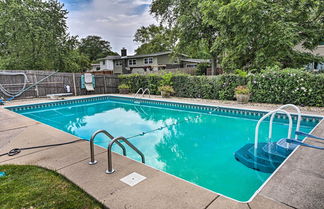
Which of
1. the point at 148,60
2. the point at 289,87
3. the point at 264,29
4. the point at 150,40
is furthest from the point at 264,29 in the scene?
the point at 150,40

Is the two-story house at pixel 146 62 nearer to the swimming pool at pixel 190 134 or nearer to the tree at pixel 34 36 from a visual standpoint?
the tree at pixel 34 36

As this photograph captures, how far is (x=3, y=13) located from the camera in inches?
606

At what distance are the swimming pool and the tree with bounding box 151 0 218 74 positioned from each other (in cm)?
878

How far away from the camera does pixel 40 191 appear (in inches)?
84.4

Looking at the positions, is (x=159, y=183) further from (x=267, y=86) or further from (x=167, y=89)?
(x=167, y=89)

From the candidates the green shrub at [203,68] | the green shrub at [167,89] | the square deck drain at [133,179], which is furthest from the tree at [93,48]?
the square deck drain at [133,179]

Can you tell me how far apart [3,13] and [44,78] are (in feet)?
29.3

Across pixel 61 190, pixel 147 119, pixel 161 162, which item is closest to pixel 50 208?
pixel 61 190

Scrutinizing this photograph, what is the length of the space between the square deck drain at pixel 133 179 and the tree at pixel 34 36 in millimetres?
18374

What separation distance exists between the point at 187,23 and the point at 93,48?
107 ft

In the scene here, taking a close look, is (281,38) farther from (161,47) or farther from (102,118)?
(161,47)

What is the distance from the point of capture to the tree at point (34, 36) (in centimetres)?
1550

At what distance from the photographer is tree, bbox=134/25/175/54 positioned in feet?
108

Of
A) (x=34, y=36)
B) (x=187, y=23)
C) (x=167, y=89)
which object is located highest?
(x=187, y=23)
